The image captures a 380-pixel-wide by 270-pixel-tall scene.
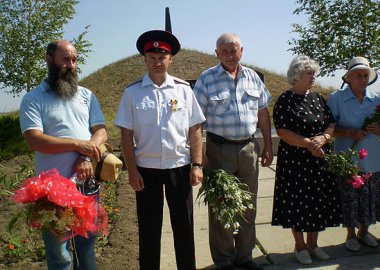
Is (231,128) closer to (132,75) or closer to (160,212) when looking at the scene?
(160,212)

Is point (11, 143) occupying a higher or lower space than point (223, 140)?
lower

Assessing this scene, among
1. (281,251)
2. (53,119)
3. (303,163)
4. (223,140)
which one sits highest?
(53,119)

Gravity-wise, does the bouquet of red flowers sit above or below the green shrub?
above

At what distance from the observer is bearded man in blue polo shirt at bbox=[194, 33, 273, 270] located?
372cm

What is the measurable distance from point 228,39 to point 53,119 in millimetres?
1576

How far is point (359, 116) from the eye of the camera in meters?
4.14

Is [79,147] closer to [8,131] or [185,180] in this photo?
[185,180]

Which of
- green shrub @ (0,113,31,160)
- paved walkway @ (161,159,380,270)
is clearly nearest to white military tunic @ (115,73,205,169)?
paved walkway @ (161,159,380,270)

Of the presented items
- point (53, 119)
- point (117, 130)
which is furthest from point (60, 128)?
point (117, 130)

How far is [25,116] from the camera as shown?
9.43ft

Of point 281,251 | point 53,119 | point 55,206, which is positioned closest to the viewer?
point 55,206

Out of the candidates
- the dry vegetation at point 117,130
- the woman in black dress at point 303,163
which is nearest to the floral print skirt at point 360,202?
the woman in black dress at point 303,163

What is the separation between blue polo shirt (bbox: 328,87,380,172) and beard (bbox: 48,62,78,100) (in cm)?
245

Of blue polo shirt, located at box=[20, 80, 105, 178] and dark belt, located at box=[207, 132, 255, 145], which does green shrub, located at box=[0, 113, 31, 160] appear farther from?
blue polo shirt, located at box=[20, 80, 105, 178]
